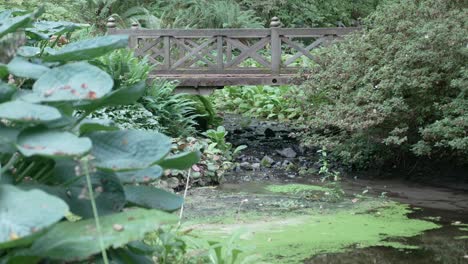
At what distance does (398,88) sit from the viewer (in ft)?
28.8

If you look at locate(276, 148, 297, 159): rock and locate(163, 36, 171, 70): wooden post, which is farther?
locate(163, 36, 171, 70): wooden post

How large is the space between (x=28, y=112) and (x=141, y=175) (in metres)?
0.29

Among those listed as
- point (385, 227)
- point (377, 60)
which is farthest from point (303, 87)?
point (385, 227)

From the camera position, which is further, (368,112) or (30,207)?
(368,112)

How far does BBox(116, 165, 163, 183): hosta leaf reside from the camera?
145cm

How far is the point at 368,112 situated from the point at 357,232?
3184 millimetres

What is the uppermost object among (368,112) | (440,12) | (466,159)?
(440,12)

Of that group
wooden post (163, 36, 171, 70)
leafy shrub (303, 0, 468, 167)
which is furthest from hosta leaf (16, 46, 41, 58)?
wooden post (163, 36, 171, 70)

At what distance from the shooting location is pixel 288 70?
12.0 m

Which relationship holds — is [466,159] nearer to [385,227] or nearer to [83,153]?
[385,227]

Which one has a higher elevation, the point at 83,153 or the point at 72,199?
the point at 83,153

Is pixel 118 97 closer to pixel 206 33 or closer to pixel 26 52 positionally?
pixel 26 52

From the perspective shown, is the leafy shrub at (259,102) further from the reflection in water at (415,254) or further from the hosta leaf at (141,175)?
the hosta leaf at (141,175)

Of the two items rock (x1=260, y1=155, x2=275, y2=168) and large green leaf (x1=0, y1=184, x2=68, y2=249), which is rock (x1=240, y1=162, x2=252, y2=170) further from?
large green leaf (x1=0, y1=184, x2=68, y2=249)
